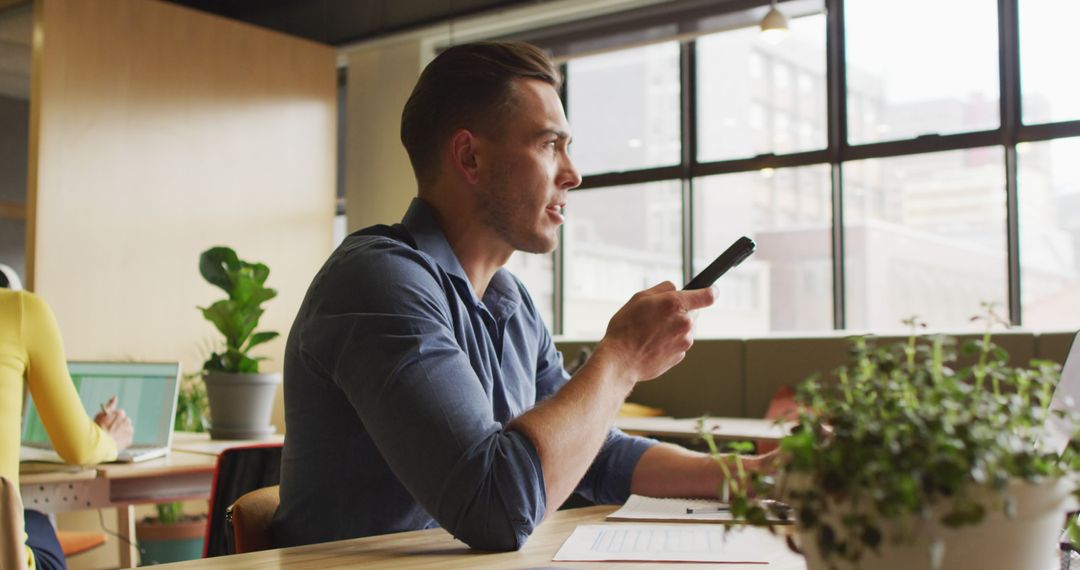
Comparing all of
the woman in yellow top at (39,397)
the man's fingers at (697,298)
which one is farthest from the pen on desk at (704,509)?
the woman in yellow top at (39,397)

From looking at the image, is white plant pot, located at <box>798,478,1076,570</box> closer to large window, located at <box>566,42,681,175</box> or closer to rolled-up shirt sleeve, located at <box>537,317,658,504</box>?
rolled-up shirt sleeve, located at <box>537,317,658,504</box>

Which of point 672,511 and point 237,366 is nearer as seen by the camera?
point 672,511

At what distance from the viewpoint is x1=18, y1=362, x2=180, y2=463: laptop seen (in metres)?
3.02

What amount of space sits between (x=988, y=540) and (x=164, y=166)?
6030mm

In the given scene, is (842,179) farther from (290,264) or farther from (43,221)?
(43,221)

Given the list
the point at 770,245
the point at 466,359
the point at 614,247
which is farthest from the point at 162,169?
the point at 466,359

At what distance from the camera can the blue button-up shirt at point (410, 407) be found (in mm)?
1106

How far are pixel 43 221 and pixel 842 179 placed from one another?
14.3 ft

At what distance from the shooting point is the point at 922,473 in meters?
0.64

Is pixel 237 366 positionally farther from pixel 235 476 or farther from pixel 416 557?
pixel 416 557

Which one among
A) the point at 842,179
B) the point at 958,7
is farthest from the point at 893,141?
the point at 958,7

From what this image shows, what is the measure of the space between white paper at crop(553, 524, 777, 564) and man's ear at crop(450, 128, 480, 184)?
572 millimetres

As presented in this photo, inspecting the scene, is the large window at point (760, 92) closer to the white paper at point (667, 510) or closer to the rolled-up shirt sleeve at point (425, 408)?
the white paper at point (667, 510)

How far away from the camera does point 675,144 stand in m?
6.47
